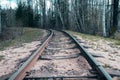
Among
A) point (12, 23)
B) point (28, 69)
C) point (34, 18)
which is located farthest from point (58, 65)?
point (34, 18)

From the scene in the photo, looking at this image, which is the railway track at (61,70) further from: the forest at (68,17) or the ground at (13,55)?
the forest at (68,17)

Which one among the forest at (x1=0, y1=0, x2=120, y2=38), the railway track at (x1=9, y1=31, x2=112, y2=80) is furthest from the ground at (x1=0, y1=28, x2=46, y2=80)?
the forest at (x1=0, y1=0, x2=120, y2=38)

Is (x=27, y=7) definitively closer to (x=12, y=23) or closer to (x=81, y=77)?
(x=12, y=23)

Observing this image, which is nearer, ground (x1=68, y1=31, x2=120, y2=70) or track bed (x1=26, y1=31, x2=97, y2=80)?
track bed (x1=26, y1=31, x2=97, y2=80)

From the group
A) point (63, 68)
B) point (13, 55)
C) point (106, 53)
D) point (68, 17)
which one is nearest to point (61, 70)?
point (63, 68)

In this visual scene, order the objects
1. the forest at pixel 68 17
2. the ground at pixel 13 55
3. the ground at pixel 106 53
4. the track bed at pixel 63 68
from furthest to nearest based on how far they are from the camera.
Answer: the forest at pixel 68 17 → the ground at pixel 106 53 → the ground at pixel 13 55 → the track bed at pixel 63 68

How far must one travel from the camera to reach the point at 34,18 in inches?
2566

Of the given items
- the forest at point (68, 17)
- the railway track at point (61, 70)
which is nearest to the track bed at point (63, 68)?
the railway track at point (61, 70)

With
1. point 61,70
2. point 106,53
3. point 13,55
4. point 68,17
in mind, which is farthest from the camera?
point 68,17

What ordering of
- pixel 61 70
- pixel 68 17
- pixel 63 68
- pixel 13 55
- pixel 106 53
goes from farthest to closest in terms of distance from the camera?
1. pixel 68 17
2. pixel 106 53
3. pixel 13 55
4. pixel 63 68
5. pixel 61 70

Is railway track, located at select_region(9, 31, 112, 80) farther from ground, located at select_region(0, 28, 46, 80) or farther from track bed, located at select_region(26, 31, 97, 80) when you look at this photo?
ground, located at select_region(0, 28, 46, 80)

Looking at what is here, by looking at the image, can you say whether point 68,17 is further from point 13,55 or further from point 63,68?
point 63,68

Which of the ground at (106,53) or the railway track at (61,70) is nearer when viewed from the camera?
the railway track at (61,70)

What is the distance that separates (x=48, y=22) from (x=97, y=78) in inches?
2367
